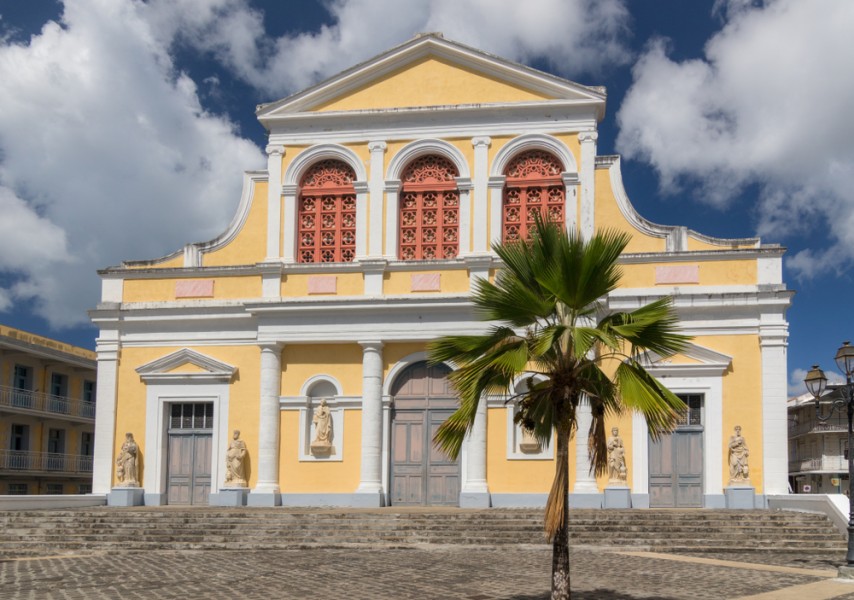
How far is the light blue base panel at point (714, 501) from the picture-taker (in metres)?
24.0

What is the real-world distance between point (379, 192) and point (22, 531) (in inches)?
462

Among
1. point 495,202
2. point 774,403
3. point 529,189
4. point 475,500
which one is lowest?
point 475,500

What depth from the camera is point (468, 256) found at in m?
25.4

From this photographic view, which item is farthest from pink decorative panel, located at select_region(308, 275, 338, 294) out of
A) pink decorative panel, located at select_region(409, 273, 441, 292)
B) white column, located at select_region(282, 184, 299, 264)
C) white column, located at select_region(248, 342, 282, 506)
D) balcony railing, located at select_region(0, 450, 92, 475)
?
balcony railing, located at select_region(0, 450, 92, 475)

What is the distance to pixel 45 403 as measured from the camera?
135 feet

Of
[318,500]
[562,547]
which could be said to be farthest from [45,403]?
[562,547]

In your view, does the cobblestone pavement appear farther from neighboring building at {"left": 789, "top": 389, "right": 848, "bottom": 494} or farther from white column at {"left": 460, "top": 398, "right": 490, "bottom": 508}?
neighboring building at {"left": 789, "top": 389, "right": 848, "bottom": 494}

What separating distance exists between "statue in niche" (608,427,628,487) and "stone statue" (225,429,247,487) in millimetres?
9138

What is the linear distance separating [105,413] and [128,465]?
167cm

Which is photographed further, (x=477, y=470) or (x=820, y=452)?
(x=820, y=452)

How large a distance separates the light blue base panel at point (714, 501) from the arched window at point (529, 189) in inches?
308

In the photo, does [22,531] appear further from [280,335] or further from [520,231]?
[520,231]

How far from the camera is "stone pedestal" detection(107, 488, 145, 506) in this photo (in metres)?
26.0

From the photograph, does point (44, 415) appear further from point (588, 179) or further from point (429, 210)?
point (588, 179)
